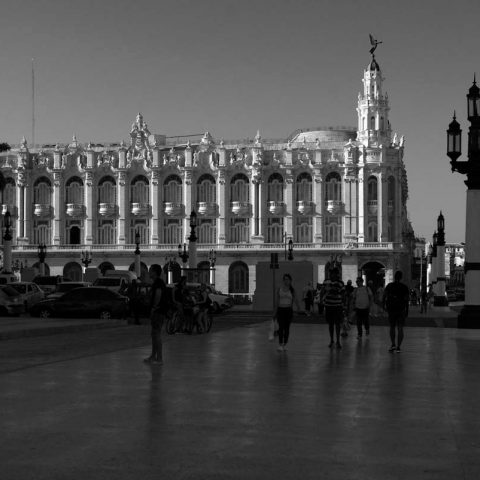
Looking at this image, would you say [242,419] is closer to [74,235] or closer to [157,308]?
[157,308]

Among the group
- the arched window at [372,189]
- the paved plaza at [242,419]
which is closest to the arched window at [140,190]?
the arched window at [372,189]

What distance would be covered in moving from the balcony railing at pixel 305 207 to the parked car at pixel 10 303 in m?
52.4

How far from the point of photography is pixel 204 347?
71.2 feet

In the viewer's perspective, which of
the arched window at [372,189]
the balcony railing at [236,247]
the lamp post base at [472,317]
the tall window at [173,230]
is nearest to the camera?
the lamp post base at [472,317]

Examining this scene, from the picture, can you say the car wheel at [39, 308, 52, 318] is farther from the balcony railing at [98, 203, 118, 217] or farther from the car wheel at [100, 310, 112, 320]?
the balcony railing at [98, 203, 118, 217]

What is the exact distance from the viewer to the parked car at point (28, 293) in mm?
45219

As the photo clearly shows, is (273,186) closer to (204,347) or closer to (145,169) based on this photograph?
(145,169)

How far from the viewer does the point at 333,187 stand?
90562mm

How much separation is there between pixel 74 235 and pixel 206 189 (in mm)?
14642

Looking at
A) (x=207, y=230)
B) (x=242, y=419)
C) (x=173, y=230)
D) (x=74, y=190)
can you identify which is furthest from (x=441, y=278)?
(x=74, y=190)

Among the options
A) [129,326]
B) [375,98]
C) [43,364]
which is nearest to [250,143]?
[375,98]

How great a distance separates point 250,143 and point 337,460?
289 ft

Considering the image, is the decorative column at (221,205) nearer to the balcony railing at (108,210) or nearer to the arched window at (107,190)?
the balcony railing at (108,210)

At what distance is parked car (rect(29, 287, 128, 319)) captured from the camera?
36500 millimetres
